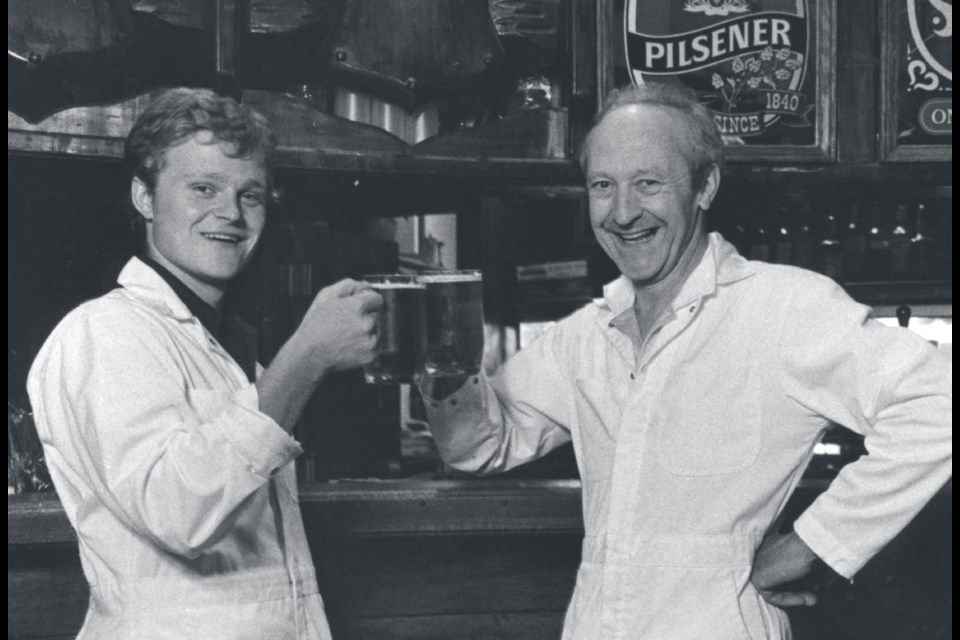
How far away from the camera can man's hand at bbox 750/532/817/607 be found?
1.90 m

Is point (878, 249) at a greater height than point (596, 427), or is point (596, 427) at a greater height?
point (878, 249)

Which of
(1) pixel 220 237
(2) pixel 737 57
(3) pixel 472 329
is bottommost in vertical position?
(3) pixel 472 329

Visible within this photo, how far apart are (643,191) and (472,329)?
41 cm

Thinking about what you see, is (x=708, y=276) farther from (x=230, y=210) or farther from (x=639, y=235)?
(x=230, y=210)

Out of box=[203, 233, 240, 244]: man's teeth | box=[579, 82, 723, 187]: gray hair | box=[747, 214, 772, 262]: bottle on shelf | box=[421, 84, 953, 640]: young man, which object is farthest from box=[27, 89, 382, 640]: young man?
box=[747, 214, 772, 262]: bottle on shelf

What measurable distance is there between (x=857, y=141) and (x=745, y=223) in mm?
712

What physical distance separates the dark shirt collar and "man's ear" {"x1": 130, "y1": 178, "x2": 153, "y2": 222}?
71 mm

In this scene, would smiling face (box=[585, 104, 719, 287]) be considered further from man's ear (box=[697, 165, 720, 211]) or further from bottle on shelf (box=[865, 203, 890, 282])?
bottle on shelf (box=[865, 203, 890, 282])

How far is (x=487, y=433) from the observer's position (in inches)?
88.7

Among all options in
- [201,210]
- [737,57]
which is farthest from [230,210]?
[737,57]

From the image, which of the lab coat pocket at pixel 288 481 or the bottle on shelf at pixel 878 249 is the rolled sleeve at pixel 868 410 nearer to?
the lab coat pocket at pixel 288 481

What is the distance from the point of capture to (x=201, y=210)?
1.83 meters

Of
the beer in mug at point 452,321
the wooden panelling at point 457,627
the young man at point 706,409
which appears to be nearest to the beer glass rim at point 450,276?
the beer in mug at point 452,321

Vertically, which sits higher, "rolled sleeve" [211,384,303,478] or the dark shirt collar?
the dark shirt collar
